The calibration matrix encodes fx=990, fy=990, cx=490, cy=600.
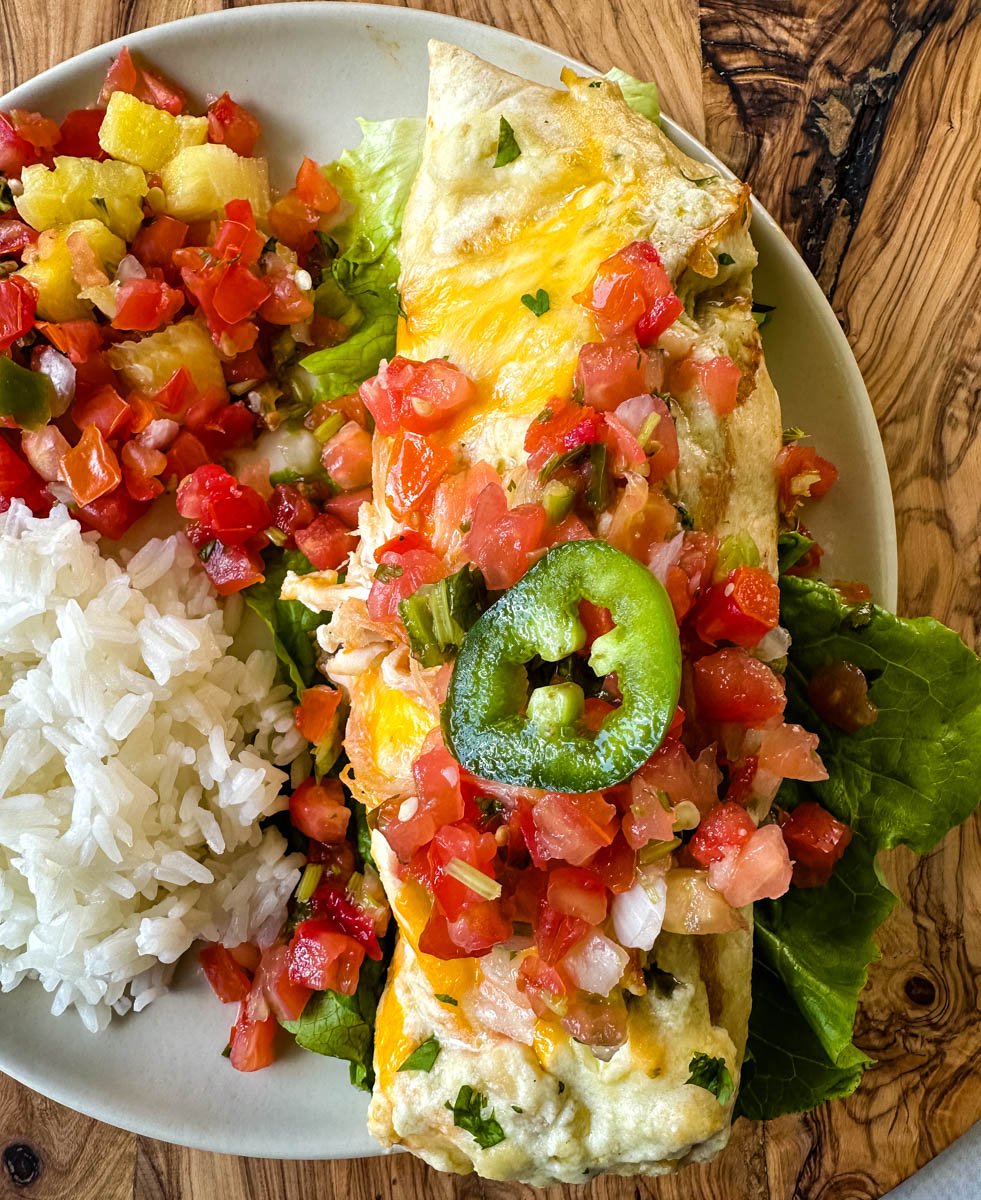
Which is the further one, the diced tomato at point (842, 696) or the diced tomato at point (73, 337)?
the diced tomato at point (73, 337)

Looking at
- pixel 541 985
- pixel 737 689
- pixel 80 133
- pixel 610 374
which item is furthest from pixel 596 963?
pixel 80 133

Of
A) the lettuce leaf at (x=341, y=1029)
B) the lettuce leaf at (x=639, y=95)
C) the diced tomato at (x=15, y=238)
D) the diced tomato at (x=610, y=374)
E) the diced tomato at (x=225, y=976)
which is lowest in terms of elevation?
the diced tomato at (x=225, y=976)

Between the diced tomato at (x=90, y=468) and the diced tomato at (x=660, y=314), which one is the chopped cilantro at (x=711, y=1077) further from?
the diced tomato at (x=90, y=468)

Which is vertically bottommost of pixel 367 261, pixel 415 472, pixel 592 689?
pixel 592 689

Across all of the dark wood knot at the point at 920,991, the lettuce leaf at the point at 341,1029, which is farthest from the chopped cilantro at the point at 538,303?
the dark wood knot at the point at 920,991

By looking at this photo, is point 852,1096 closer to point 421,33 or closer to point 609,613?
point 609,613

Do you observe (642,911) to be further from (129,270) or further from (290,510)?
(129,270)
